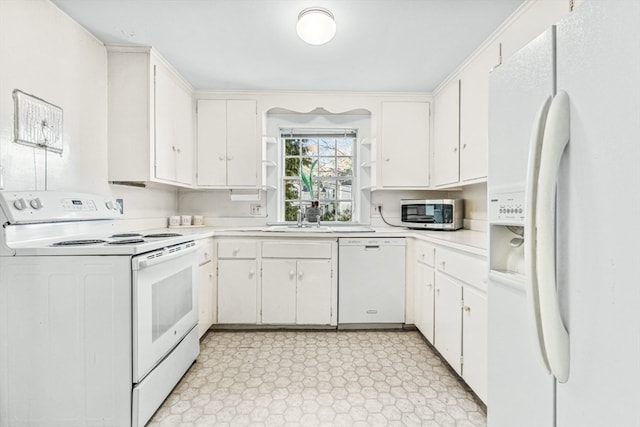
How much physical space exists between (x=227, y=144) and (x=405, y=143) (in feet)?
5.90

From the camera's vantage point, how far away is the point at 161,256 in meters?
1.61

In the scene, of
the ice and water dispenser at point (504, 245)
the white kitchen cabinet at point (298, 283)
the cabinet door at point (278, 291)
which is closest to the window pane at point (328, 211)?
the white kitchen cabinet at point (298, 283)

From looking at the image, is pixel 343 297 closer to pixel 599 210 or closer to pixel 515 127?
pixel 515 127

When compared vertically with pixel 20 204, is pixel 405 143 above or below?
above

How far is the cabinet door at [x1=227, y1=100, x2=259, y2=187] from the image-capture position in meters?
3.03

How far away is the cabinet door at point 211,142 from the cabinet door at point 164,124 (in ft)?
1.27

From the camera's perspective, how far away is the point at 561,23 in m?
0.75

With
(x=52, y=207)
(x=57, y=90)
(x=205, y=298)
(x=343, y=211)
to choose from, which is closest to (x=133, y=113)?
(x=57, y=90)

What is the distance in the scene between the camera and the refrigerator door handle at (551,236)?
69 centimetres

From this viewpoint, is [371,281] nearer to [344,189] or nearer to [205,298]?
[344,189]

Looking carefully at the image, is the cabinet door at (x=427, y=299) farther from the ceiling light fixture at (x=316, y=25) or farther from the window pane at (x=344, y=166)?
the ceiling light fixture at (x=316, y=25)

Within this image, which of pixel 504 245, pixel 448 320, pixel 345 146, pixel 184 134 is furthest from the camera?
pixel 345 146

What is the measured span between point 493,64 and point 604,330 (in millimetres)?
1995

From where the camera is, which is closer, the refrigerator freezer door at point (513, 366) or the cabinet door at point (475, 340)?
the refrigerator freezer door at point (513, 366)
